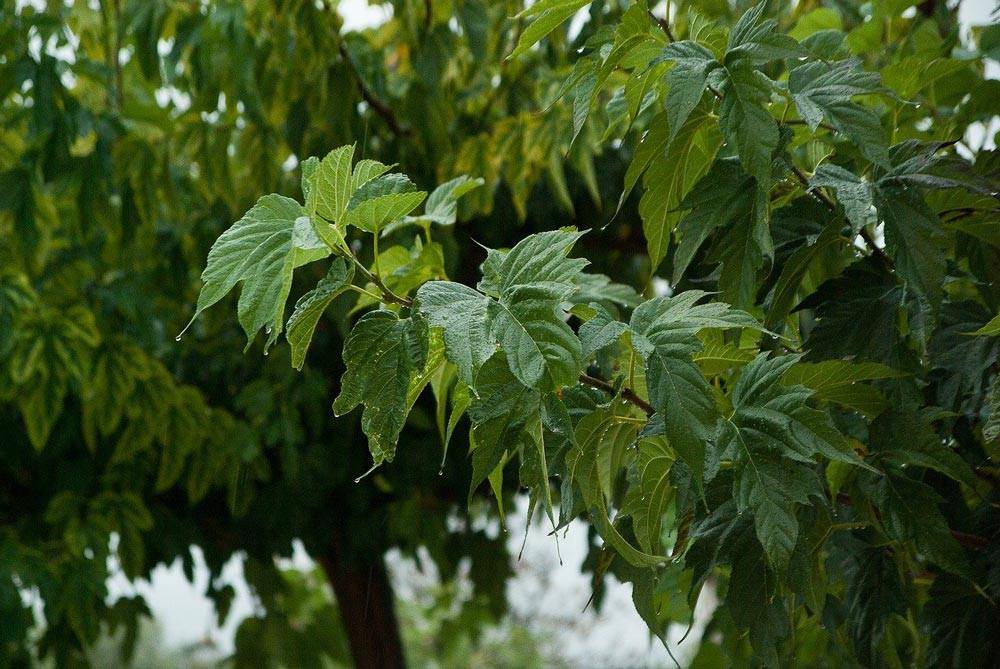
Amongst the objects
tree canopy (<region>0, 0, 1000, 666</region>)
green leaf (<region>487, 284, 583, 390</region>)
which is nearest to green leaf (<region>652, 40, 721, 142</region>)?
tree canopy (<region>0, 0, 1000, 666</region>)

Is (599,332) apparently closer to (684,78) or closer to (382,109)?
(684,78)

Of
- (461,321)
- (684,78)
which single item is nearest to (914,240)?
(684,78)

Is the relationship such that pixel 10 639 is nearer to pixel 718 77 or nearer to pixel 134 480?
pixel 134 480

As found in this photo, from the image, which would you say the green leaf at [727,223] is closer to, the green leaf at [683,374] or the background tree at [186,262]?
the green leaf at [683,374]

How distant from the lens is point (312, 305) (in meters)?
0.57

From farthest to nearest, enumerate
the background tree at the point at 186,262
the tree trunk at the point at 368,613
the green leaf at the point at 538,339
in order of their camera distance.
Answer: the tree trunk at the point at 368,613
the background tree at the point at 186,262
the green leaf at the point at 538,339

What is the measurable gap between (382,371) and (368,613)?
1.34 m

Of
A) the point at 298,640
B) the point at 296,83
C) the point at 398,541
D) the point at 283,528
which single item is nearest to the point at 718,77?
the point at 296,83

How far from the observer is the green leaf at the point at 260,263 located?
55 cm

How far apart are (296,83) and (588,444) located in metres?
0.83

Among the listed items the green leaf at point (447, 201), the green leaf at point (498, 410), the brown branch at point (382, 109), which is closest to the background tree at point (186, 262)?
the brown branch at point (382, 109)

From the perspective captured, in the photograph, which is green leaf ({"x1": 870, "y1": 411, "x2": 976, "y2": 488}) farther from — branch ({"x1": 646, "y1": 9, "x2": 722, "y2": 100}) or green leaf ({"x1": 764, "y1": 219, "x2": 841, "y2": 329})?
branch ({"x1": 646, "y1": 9, "x2": 722, "y2": 100})

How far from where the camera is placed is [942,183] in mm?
615

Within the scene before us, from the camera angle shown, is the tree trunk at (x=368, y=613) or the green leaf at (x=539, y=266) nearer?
the green leaf at (x=539, y=266)
